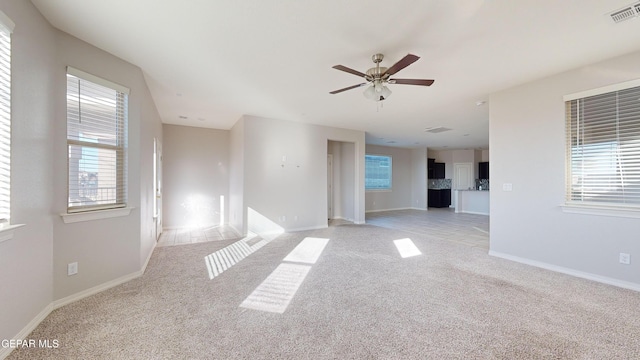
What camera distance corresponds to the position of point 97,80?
8.96ft

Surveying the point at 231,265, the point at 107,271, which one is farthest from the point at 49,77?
the point at 231,265

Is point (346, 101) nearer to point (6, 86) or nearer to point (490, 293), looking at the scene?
point (490, 293)

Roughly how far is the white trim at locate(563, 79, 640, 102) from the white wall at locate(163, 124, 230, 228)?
704cm

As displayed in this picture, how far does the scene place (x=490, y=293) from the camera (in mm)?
2701

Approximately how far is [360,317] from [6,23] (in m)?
3.51

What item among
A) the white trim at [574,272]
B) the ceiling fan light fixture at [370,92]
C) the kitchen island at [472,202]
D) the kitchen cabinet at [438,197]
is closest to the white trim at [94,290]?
the ceiling fan light fixture at [370,92]

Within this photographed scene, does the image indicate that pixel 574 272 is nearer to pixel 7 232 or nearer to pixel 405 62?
pixel 405 62

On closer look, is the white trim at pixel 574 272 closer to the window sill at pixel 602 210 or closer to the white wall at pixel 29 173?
the window sill at pixel 602 210

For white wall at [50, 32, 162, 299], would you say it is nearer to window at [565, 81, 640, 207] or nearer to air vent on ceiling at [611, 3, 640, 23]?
air vent on ceiling at [611, 3, 640, 23]

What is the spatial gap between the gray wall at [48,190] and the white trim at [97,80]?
5 centimetres

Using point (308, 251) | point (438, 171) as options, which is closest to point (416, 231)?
point (308, 251)

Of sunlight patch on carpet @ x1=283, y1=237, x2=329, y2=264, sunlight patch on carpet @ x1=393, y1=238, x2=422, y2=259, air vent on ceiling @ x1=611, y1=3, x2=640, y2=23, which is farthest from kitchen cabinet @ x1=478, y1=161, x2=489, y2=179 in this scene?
air vent on ceiling @ x1=611, y1=3, x2=640, y2=23

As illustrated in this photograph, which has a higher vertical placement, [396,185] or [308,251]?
[396,185]

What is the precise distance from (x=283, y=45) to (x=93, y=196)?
8.69 ft
